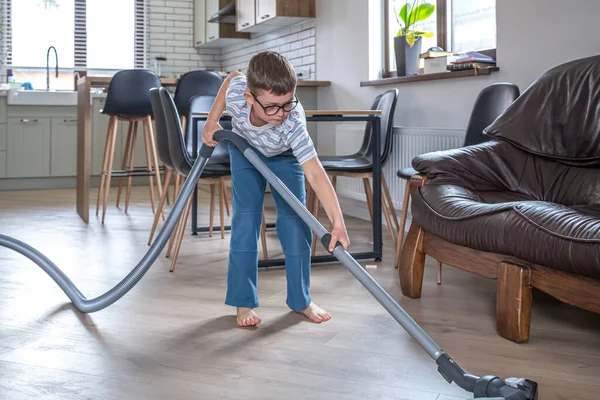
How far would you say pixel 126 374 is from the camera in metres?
1.84

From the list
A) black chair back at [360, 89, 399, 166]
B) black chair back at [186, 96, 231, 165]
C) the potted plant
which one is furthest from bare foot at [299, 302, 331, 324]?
the potted plant

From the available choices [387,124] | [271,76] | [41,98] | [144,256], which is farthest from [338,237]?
[41,98]

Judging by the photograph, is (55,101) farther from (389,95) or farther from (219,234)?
(389,95)

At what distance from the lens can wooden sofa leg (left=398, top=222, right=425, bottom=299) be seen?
2609mm

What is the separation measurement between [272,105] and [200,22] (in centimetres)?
559

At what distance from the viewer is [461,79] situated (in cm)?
379

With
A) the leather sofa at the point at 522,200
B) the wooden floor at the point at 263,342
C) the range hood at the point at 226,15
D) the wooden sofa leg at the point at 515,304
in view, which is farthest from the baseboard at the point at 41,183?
the wooden sofa leg at the point at 515,304

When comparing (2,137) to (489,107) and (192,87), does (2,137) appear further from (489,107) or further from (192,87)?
(489,107)

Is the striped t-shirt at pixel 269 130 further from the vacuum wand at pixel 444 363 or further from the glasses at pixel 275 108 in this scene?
the vacuum wand at pixel 444 363

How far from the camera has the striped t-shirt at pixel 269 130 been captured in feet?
6.84

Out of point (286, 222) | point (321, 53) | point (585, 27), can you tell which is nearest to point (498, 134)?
point (585, 27)

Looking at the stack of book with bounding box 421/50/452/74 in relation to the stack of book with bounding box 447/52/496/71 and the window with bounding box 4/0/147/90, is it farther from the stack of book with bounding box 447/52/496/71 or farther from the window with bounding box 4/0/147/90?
the window with bounding box 4/0/147/90

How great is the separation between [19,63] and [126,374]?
609 centimetres

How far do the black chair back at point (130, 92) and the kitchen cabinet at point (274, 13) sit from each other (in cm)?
112
